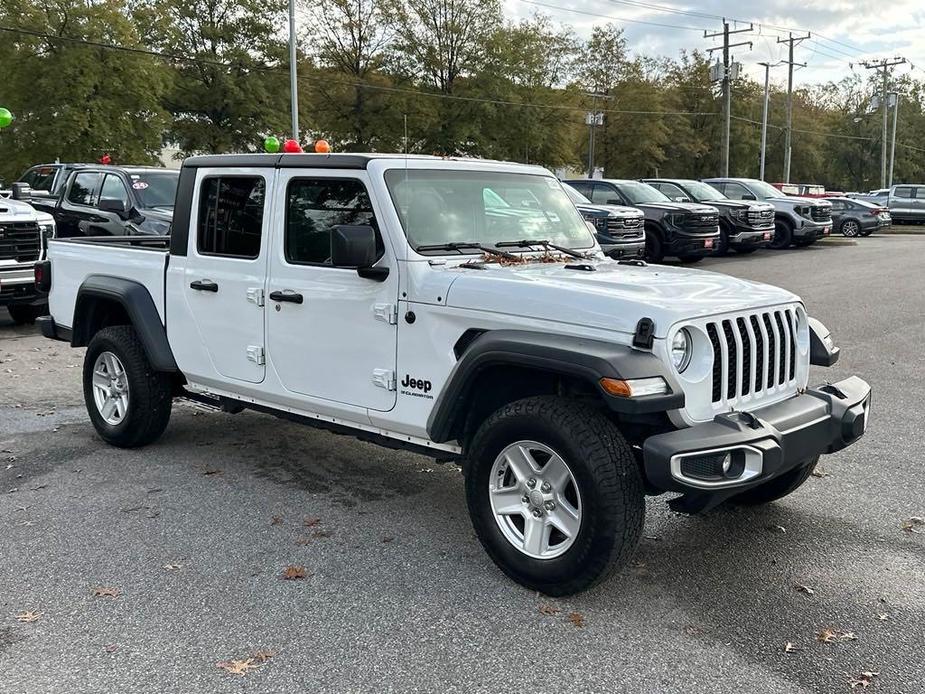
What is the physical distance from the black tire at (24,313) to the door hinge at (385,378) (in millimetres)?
8296

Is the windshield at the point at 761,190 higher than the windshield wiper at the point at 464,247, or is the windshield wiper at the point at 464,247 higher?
the windshield at the point at 761,190

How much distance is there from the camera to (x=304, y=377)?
4.85 metres

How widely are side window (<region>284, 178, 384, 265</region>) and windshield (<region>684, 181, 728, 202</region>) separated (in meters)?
17.8

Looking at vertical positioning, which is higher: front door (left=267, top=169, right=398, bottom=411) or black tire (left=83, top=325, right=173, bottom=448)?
front door (left=267, top=169, right=398, bottom=411)

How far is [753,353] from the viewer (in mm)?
3947

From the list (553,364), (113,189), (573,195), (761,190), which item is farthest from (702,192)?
(553,364)

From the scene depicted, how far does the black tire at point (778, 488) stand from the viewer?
4.67 meters

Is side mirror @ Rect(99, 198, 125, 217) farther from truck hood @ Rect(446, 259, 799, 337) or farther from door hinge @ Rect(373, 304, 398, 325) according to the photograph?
truck hood @ Rect(446, 259, 799, 337)

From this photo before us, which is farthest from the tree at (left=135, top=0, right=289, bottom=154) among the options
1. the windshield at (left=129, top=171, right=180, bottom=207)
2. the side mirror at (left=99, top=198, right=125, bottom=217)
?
the side mirror at (left=99, top=198, right=125, bottom=217)

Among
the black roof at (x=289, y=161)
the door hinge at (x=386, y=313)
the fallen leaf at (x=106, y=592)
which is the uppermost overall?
the black roof at (x=289, y=161)

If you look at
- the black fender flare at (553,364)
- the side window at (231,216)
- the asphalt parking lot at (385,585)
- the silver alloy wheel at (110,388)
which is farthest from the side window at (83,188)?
the black fender flare at (553,364)

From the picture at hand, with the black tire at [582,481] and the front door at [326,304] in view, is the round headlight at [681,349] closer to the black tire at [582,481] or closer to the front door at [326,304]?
the black tire at [582,481]

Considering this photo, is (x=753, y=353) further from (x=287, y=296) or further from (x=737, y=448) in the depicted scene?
(x=287, y=296)

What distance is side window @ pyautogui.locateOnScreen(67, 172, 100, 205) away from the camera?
13320mm
